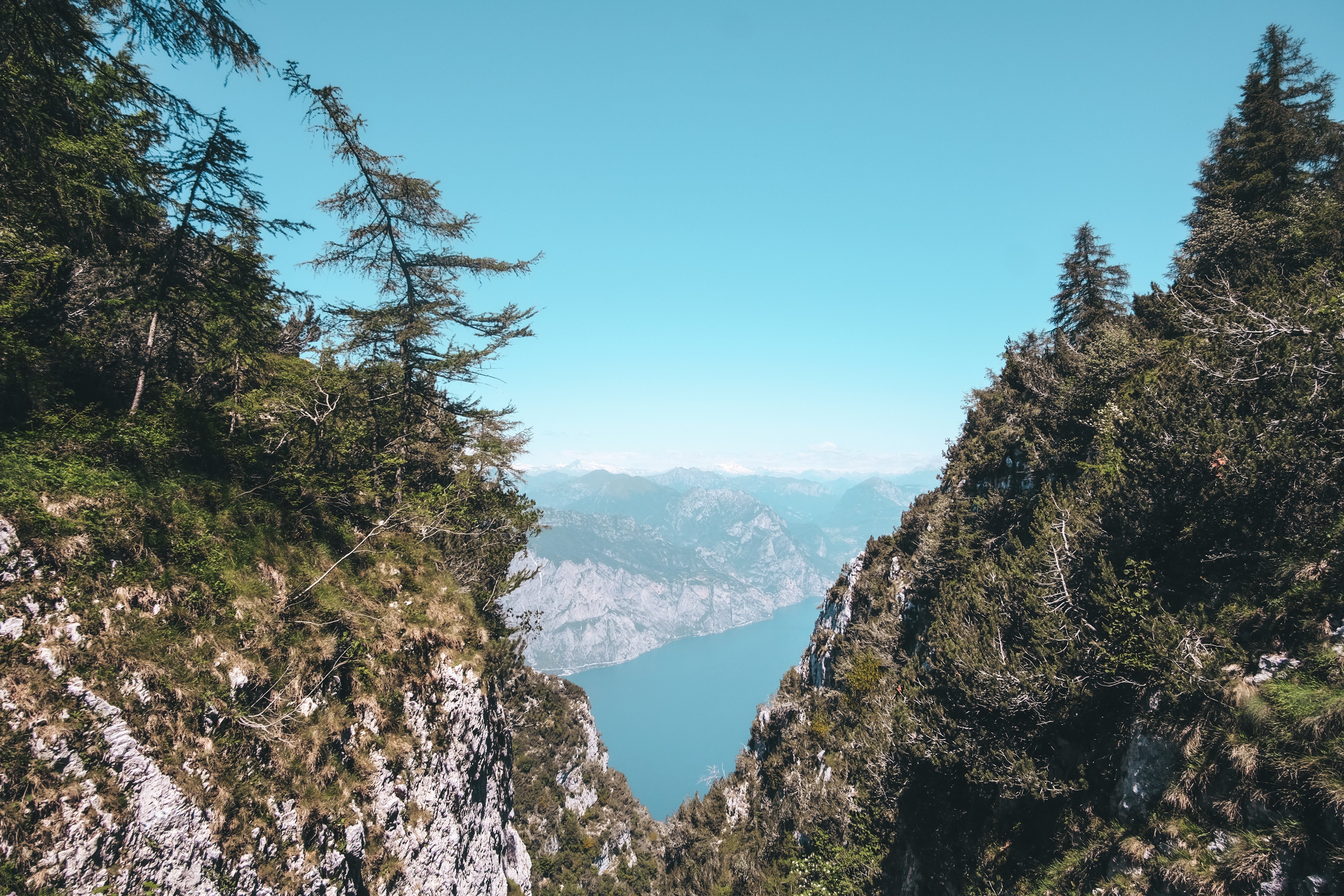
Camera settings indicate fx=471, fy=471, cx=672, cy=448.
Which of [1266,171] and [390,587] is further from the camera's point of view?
[1266,171]

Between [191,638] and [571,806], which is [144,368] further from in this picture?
[571,806]

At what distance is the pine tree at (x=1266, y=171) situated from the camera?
2228 centimetres

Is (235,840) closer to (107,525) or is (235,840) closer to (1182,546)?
(107,525)

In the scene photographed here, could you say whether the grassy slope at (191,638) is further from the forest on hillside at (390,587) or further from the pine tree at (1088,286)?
the pine tree at (1088,286)

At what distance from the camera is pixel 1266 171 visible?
83.6ft

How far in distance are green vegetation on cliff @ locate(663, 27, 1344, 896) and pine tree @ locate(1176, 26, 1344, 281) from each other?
0.48ft

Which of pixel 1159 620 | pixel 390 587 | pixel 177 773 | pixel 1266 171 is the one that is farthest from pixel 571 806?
pixel 1266 171

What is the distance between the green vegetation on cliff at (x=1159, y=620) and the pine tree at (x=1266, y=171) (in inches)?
5.8

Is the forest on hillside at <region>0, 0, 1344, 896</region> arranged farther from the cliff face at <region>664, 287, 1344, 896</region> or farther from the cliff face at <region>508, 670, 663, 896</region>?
the cliff face at <region>508, 670, 663, 896</region>

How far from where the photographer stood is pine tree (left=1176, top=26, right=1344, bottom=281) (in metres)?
22.3

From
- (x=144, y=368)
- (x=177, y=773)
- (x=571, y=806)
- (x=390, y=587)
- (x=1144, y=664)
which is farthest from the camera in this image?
(x=571, y=806)

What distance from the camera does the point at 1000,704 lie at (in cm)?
1435

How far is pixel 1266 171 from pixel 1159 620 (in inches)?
1241

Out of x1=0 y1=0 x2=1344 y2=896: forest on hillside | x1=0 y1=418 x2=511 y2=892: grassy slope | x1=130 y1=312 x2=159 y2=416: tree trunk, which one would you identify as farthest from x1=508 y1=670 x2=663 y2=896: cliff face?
x1=130 y1=312 x2=159 y2=416: tree trunk
